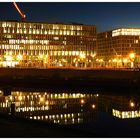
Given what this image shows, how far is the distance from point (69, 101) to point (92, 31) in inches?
4949

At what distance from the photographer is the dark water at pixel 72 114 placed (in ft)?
69.4

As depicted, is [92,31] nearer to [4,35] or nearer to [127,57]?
[127,57]

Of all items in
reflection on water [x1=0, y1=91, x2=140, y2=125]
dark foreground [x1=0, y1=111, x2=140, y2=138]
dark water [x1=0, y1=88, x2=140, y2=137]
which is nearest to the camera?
dark foreground [x1=0, y1=111, x2=140, y2=138]

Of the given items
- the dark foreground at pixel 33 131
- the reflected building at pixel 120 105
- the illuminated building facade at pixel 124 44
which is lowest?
the reflected building at pixel 120 105

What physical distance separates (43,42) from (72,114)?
123 metres

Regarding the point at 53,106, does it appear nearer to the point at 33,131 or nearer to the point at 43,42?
the point at 33,131

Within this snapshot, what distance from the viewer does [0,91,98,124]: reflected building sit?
29534 mm

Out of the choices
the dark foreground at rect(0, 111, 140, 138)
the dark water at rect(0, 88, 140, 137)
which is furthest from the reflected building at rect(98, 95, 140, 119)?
the dark foreground at rect(0, 111, 140, 138)

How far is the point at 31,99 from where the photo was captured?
43781 millimetres

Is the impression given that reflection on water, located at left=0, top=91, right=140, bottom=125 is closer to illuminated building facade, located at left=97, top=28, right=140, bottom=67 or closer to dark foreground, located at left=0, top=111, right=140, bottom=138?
dark foreground, located at left=0, top=111, right=140, bottom=138

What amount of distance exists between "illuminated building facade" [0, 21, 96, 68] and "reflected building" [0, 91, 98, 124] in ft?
317

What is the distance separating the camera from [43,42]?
153500 millimetres

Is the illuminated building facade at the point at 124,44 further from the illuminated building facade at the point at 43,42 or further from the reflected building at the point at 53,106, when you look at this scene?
the reflected building at the point at 53,106

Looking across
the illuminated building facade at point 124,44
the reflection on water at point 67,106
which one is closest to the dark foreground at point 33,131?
the reflection on water at point 67,106
